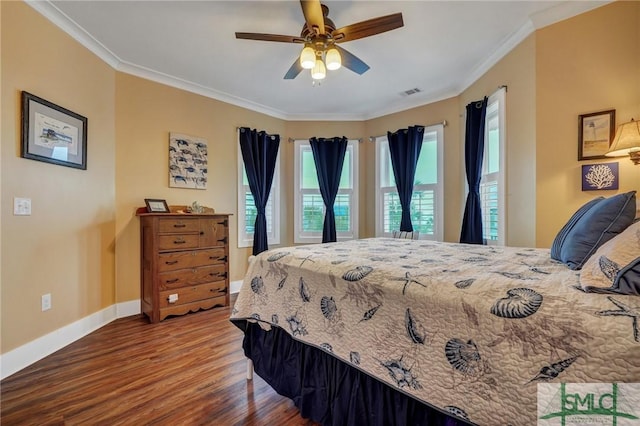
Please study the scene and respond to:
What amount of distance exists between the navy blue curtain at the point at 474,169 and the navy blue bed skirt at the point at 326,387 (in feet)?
8.05

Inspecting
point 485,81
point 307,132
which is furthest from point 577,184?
point 307,132

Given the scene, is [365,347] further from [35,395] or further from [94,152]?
[94,152]

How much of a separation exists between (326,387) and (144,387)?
3.96 ft

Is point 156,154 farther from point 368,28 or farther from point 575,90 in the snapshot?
point 575,90

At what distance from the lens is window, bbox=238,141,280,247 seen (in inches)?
160

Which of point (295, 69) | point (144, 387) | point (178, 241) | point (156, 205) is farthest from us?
point (156, 205)

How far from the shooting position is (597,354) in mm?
692

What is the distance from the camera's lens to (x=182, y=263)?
9.96ft

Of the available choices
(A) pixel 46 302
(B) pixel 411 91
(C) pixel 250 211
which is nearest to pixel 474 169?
(B) pixel 411 91

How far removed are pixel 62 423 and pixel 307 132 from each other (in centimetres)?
410

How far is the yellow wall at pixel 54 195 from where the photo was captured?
196cm

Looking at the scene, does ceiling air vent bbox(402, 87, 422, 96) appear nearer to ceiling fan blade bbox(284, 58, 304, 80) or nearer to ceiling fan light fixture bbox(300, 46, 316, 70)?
ceiling fan blade bbox(284, 58, 304, 80)

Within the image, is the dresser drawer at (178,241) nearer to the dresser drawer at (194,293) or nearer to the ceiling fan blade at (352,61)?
the dresser drawer at (194,293)

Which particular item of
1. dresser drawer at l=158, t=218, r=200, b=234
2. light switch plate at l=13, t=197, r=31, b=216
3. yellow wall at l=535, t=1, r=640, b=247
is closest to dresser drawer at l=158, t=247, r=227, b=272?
dresser drawer at l=158, t=218, r=200, b=234
